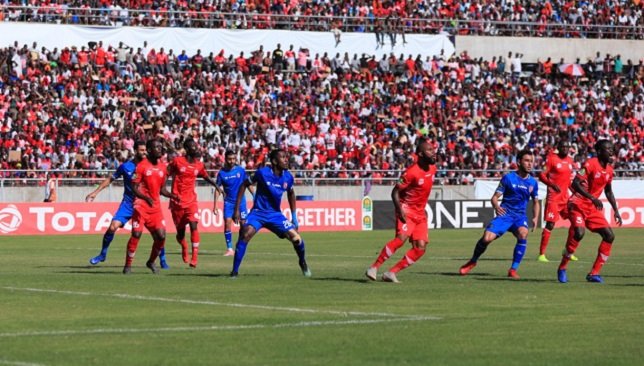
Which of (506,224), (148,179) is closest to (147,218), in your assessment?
(148,179)

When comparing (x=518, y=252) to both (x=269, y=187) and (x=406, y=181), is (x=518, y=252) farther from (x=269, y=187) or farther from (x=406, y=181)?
(x=269, y=187)

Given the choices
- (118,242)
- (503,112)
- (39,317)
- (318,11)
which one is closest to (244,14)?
(318,11)

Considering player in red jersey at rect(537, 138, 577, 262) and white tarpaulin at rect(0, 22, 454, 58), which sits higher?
white tarpaulin at rect(0, 22, 454, 58)

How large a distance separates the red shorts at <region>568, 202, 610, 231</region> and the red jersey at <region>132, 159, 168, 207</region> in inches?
270

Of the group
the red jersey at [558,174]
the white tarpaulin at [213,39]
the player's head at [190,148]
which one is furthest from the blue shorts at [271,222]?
the white tarpaulin at [213,39]

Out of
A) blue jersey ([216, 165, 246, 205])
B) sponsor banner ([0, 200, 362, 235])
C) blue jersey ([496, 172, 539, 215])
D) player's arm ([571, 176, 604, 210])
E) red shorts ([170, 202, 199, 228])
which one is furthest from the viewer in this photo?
sponsor banner ([0, 200, 362, 235])

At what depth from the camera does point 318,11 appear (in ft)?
202

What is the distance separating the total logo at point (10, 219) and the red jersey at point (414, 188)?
78.8 ft

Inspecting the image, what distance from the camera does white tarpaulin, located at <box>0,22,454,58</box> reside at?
2144 inches

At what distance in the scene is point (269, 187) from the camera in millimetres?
21312

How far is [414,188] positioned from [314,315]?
216 inches

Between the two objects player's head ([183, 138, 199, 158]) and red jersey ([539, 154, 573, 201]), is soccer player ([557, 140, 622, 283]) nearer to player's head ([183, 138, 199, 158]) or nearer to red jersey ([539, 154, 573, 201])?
red jersey ([539, 154, 573, 201])

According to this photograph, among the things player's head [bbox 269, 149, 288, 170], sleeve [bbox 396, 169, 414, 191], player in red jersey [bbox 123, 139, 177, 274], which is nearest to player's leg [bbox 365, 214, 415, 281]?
sleeve [bbox 396, 169, 414, 191]

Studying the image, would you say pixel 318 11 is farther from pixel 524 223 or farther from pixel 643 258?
pixel 524 223
